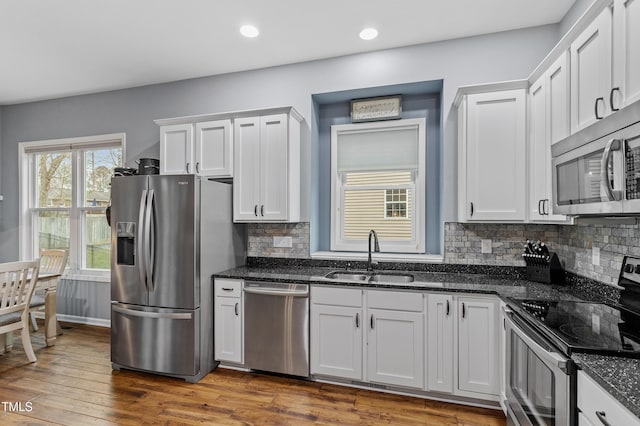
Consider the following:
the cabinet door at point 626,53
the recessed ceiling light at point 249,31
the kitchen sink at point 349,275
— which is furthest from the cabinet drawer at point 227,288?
the cabinet door at point 626,53

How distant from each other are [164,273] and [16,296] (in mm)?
1534

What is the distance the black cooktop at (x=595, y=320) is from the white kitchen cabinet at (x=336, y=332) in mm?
1129

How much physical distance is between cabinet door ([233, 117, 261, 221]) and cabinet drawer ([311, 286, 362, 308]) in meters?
0.97

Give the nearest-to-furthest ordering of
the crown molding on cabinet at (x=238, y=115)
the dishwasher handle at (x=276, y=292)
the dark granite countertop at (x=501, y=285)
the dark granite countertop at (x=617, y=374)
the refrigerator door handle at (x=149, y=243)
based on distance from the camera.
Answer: the dark granite countertop at (x=617, y=374)
the dark granite countertop at (x=501, y=285)
the dishwasher handle at (x=276, y=292)
the refrigerator door handle at (x=149, y=243)
the crown molding on cabinet at (x=238, y=115)

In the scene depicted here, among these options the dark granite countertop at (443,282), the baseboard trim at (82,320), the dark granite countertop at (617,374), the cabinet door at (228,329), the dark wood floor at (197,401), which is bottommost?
the dark wood floor at (197,401)

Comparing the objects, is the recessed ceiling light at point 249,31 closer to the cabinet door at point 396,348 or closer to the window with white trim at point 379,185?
the window with white trim at point 379,185

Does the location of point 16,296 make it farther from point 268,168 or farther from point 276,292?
point 268,168

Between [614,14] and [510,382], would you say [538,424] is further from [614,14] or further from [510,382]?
[614,14]

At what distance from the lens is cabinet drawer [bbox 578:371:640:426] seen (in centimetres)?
99

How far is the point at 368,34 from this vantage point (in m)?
2.97

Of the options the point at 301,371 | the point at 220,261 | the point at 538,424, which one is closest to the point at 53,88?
the point at 220,261

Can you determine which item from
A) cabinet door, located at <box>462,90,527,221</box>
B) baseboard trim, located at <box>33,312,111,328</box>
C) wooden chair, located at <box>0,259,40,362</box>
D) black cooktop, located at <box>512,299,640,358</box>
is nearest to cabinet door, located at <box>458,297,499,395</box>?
black cooktop, located at <box>512,299,640,358</box>

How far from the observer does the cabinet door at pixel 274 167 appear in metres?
3.17

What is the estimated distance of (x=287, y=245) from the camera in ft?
11.5
